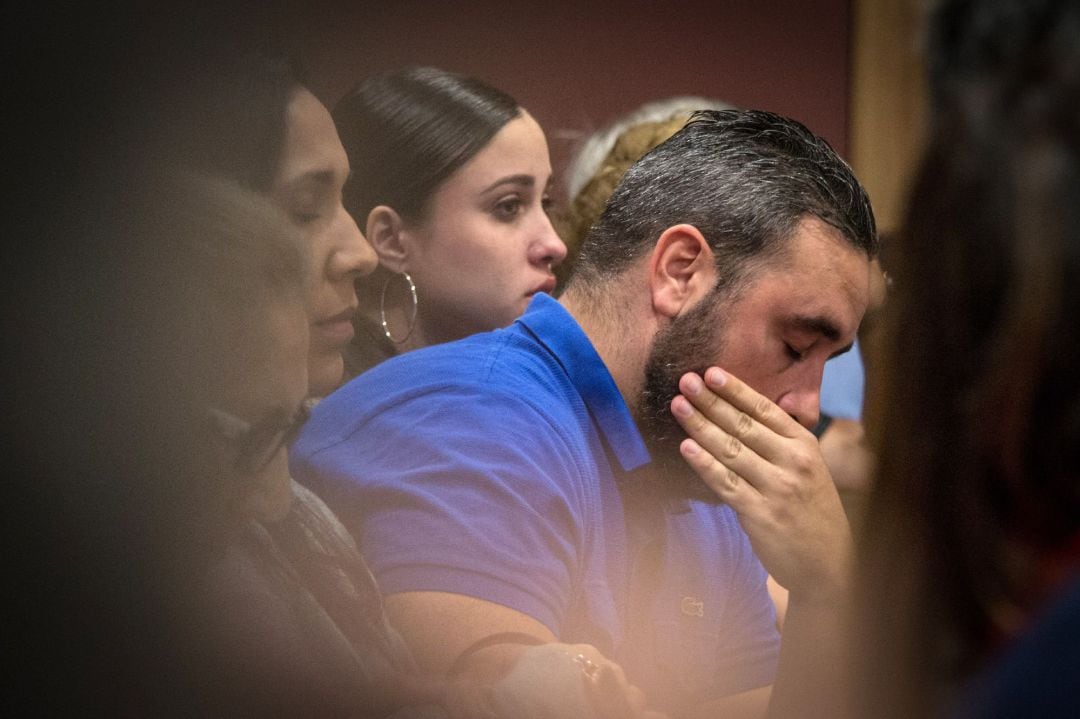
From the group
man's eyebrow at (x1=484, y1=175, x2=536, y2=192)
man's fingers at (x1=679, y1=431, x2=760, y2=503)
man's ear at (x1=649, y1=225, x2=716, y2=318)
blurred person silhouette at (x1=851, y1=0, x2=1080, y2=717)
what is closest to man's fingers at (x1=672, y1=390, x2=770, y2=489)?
man's fingers at (x1=679, y1=431, x2=760, y2=503)

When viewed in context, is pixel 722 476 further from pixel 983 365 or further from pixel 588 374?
pixel 983 365

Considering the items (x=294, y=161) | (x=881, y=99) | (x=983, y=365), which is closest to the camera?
(x=983, y=365)

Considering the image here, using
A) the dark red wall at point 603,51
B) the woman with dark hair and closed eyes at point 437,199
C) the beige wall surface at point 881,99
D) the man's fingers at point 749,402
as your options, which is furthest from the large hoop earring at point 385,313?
the beige wall surface at point 881,99

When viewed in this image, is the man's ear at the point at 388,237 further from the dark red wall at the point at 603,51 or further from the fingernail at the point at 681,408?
the fingernail at the point at 681,408

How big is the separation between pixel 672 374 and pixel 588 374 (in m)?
0.07

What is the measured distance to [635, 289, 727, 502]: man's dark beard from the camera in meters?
0.92

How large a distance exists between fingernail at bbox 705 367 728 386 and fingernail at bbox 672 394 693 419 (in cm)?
3

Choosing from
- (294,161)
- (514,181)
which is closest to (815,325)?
(514,181)

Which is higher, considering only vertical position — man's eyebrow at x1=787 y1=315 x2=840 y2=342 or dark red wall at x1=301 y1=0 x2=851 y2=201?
dark red wall at x1=301 y1=0 x2=851 y2=201

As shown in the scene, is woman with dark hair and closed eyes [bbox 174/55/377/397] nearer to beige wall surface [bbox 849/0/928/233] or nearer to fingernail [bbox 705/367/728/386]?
fingernail [bbox 705/367/728/386]

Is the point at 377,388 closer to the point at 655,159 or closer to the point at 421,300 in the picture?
the point at 421,300

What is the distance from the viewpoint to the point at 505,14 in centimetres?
84

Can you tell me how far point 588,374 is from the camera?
0.92 meters

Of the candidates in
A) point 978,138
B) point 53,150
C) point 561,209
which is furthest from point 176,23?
point 978,138
